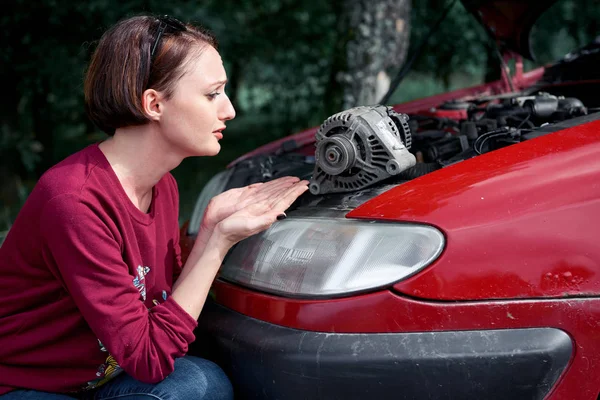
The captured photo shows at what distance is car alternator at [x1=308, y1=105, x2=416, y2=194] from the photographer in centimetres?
187

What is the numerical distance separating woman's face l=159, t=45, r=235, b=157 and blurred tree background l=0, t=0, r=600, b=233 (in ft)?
4.44

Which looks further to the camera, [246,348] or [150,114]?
[150,114]

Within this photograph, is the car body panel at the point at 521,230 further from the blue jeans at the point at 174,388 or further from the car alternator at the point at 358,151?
the blue jeans at the point at 174,388

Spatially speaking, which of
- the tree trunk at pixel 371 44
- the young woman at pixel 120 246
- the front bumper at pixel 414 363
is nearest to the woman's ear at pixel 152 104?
the young woman at pixel 120 246

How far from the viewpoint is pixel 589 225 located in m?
1.48

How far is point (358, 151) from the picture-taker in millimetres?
1879

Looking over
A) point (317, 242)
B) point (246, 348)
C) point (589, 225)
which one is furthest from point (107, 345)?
point (589, 225)

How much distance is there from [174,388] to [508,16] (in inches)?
94.2

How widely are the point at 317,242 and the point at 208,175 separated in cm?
580

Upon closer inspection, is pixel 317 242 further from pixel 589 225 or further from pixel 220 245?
pixel 589 225

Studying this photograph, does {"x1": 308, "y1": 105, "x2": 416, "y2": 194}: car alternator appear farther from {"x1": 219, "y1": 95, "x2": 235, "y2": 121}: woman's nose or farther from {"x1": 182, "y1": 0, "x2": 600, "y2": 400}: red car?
{"x1": 219, "y1": 95, "x2": 235, "y2": 121}: woman's nose

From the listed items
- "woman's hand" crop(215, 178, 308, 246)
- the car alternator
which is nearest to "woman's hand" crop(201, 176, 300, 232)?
"woman's hand" crop(215, 178, 308, 246)

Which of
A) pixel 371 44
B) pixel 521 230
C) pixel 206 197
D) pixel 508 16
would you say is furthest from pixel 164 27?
pixel 371 44

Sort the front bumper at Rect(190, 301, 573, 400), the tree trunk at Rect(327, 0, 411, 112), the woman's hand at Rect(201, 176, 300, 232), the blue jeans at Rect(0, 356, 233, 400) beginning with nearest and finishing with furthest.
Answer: the front bumper at Rect(190, 301, 573, 400) → the blue jeans at Rect(0, 356, 233, 400) → the woman's hand at Rect(201, 176, 300, 232) → the tree trunk at Rect(327, 0, 411, 112)
